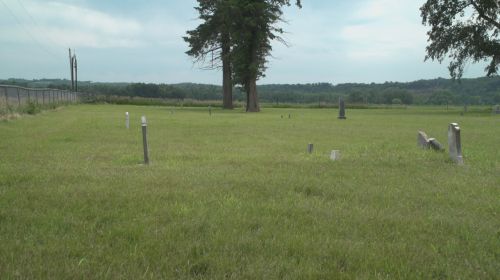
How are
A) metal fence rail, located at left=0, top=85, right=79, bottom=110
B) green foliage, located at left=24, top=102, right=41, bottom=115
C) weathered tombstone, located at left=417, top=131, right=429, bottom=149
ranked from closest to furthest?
weathered tombstone, located at left=417, top=131, right=429, bottom=149 < metal fence rail, located at left=0, top=85, right=79, bottom=110 < green foliage, located at left=24, top=102, right=41, bottom=115

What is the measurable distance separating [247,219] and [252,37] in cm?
4048

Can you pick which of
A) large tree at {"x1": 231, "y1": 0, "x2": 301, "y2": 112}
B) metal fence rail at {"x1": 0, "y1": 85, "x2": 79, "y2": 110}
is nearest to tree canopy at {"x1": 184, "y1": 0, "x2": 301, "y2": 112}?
large tree at {"x1": 231, "y1": 0, "x2": 301, "y2": 112}

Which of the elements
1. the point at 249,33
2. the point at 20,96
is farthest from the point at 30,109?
the point at 249,33

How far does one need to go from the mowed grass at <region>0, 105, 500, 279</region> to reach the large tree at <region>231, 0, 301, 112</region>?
3458cm

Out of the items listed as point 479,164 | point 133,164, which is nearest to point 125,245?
point 133,164

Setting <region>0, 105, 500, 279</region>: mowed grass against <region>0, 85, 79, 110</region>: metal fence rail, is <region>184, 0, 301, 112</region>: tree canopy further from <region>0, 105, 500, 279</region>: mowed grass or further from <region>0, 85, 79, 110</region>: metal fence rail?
<region>0, 105, 500, 279</region>: mowed grass

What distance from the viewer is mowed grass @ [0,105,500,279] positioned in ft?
12.8

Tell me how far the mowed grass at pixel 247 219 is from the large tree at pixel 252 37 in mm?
34579

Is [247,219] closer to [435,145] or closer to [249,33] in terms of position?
[435,145]

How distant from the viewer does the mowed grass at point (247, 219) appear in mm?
3902

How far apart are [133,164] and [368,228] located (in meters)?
5.85

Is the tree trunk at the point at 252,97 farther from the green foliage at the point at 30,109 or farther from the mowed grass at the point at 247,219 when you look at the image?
the mowed grass at the point at 247,219

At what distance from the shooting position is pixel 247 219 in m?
5.22

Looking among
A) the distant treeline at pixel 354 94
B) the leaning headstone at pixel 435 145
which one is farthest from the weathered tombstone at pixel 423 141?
the distant treeline at pixel 354 94
